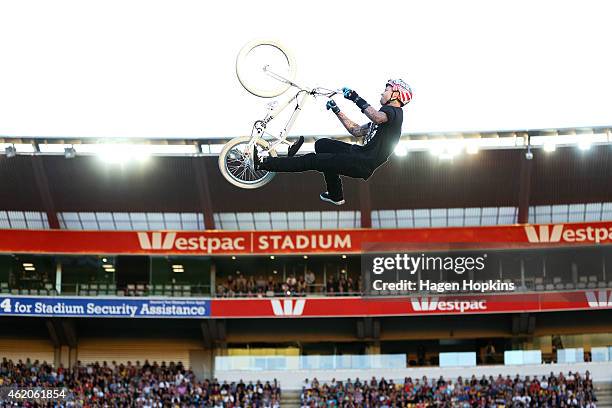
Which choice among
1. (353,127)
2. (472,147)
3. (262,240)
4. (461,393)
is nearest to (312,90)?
(353,127)

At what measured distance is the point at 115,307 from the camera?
1732 inches

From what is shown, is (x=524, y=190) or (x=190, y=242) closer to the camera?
(x=524, y=190)

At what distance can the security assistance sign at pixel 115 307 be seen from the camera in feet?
144

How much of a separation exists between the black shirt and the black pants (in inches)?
3.9

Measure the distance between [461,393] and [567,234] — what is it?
1042cm

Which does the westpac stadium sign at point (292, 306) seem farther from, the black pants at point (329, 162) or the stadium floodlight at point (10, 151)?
the black pants at point (329, 162)

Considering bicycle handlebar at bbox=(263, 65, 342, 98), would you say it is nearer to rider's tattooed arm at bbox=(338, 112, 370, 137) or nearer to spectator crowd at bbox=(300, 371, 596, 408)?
rider's tattooed arm at bbox=(338, 112, 370, 137)

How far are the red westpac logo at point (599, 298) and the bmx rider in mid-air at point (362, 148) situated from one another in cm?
3342

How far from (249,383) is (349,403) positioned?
4.91m

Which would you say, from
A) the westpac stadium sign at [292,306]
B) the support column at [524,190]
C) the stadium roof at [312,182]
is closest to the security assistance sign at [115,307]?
the westpac stadium sign at [292,306]

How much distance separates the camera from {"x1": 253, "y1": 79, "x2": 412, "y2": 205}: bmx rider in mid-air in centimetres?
1151

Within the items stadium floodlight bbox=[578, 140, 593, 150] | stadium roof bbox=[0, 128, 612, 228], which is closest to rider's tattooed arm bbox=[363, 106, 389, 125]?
stadium roof bbox=[0, 128, 612, 228]

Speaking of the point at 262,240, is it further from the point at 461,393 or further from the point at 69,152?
the point at 461,393

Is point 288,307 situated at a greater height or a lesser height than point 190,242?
lesser
